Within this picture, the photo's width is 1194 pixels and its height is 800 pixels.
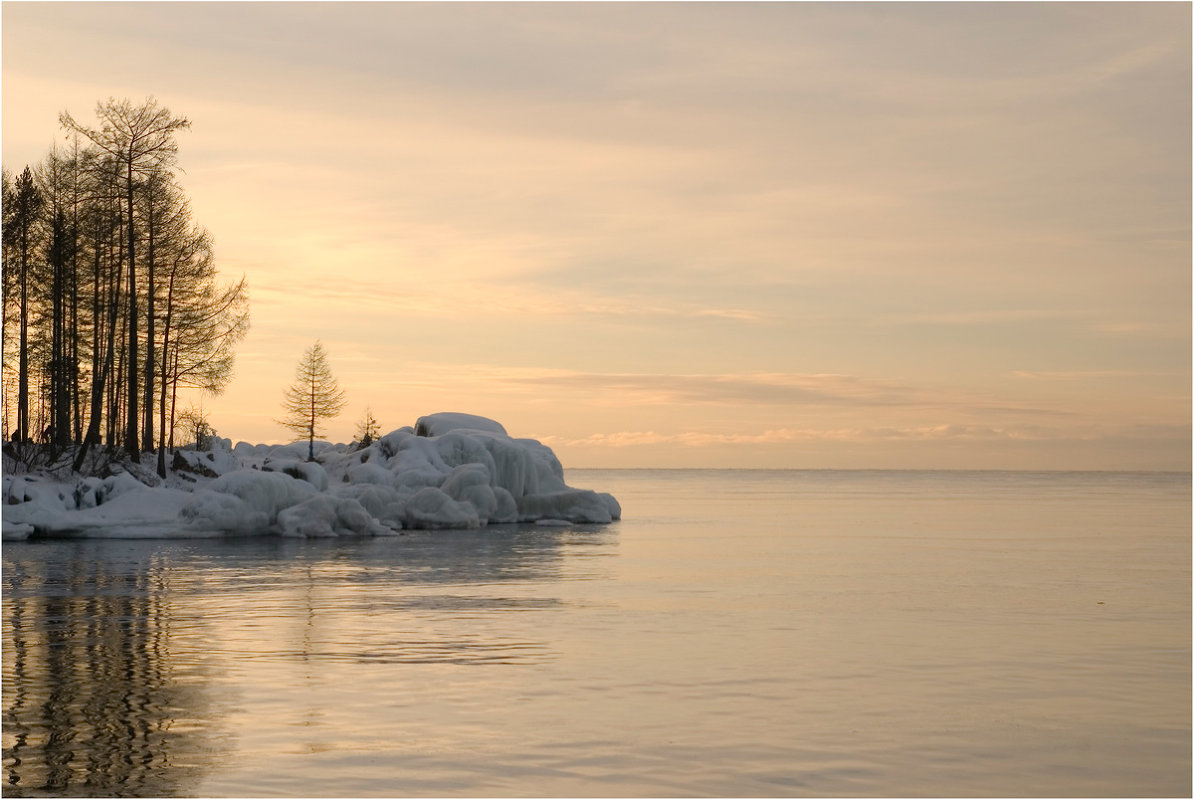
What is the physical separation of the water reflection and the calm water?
0.07 metres

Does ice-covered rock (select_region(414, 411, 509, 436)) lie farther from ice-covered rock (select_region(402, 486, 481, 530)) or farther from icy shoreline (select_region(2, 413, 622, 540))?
ice-covered rock (select_region(402, 486, 481, 530))

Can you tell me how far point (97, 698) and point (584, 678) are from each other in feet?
21.4

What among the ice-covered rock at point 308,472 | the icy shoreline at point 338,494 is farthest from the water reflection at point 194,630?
the ice-covered rock at point 308,472

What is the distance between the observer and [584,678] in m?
18.0

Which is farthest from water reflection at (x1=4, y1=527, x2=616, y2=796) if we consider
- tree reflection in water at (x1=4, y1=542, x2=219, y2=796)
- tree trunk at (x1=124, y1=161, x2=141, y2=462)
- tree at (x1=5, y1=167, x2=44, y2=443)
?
tree at (x1=5, y1=167, x2=44, y2=443)

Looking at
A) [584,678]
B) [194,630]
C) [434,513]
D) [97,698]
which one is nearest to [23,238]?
[434,513]

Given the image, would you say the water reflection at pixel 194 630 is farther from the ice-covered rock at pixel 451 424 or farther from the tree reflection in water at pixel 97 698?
the ice-covered rock at pixel 451 424

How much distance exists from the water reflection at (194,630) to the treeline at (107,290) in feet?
36.9

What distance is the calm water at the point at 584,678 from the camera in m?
12.9

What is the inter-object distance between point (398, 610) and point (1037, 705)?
13.2 metres

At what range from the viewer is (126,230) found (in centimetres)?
5306

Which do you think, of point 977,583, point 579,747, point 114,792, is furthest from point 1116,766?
point 977,583

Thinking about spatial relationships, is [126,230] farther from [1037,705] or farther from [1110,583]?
[1037,705]

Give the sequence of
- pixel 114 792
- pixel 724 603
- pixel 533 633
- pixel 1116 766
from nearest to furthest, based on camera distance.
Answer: pixel 114 792, pixel 1116 766, pixel 533 633, pixel 724 603
